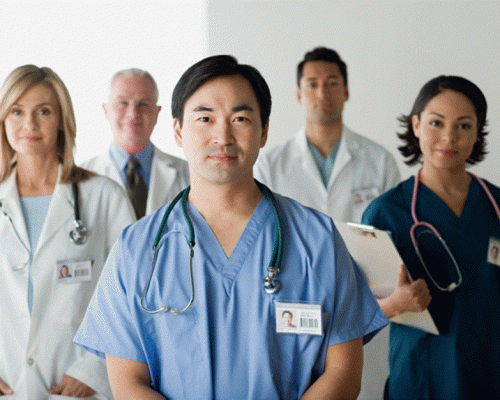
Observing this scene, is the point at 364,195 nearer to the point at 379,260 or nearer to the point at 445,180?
the point at 445,180

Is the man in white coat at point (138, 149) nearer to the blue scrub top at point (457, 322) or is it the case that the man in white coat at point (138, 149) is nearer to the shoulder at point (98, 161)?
the shoulder at point (98, 161)

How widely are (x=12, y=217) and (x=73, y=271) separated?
0.28 meters

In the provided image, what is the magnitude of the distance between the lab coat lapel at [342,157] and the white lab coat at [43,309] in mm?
1212

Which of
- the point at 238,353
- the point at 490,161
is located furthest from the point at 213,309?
the point at 490,161

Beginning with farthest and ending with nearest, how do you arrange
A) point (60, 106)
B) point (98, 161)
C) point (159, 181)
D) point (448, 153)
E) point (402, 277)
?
point (98, 161), point (159, 181), point (60, 106), point (448, 153), point (402, 277)

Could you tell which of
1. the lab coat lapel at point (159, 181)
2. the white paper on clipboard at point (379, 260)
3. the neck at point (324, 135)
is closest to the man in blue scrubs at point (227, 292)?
the white paper on clipboard at point (379, 260)

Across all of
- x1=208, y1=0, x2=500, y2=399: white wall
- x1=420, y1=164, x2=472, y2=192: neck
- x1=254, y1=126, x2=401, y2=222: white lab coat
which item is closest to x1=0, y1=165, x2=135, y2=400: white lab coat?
x1=254, y1=126, x2=401, y2=222: white lab coat

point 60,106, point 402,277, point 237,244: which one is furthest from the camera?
point 60,106

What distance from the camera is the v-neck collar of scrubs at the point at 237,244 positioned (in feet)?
4.22

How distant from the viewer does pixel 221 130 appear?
4.07 feet

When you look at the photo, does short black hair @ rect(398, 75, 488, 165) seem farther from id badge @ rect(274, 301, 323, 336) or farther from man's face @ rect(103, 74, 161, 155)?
man's face @ rect(103, 74, 161, 155)

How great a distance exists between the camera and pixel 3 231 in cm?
188

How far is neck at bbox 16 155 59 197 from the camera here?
1968 millimetres

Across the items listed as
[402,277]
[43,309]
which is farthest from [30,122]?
[402,277]
